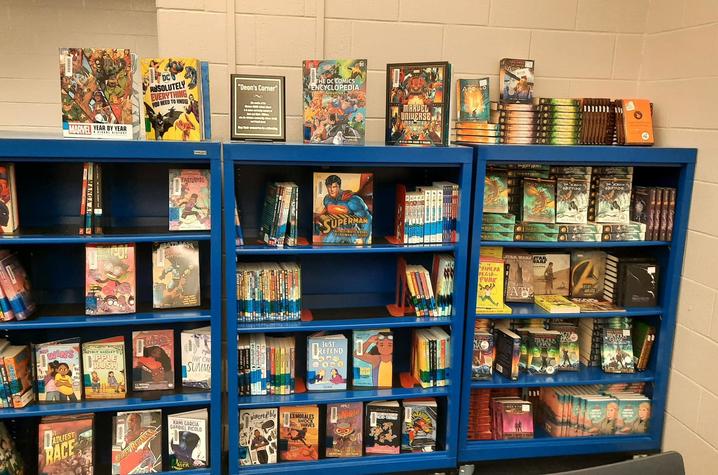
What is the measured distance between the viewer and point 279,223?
8.17 ft

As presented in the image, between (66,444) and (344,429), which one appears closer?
(66,444)

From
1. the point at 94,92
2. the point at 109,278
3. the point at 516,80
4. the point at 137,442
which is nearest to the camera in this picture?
the point at 94,92

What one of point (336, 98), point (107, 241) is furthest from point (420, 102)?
point (107, 241)

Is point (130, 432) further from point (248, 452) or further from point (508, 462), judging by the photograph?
point (508, 462)

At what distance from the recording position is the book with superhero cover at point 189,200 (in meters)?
2.39

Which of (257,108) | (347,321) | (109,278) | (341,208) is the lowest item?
(347,321)

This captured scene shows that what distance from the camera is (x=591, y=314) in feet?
9.02

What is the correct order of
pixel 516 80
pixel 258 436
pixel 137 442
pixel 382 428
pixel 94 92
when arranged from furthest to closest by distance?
pixel 516 80 < pixel 382 428 < pixel 258 436 < pixel 137 442 < pixel 94 92

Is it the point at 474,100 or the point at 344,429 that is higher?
the point at 474,100

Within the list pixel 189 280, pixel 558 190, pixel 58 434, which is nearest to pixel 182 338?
pixel 189 280

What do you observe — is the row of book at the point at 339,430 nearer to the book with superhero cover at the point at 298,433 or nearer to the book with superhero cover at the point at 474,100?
the book with superhero cover at the point at 298,433

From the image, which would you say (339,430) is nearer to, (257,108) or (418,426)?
(418,426)

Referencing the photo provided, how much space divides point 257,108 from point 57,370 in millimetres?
1392

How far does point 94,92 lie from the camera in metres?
2.22
